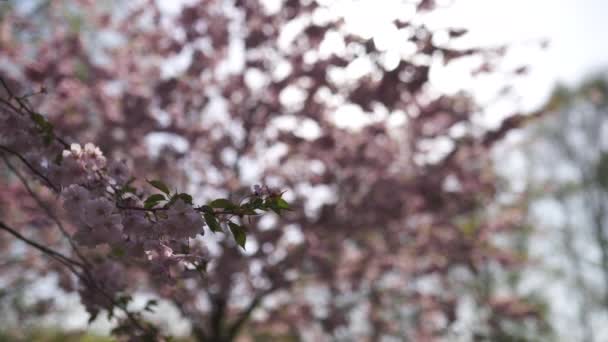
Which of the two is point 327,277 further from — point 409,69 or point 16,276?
point 16,276

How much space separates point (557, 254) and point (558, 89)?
186 inches

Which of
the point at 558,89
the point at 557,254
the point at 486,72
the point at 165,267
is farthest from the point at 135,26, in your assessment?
the point at 557,254

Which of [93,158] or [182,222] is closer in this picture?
[182,222]

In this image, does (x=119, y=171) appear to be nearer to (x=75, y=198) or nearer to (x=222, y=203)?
(x=75, y=198)

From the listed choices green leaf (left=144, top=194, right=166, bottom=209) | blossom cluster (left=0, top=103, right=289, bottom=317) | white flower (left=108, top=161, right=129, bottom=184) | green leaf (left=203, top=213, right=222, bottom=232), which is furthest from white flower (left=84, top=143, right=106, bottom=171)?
green leaf (left=203, top=213, right=222, bottom=232)

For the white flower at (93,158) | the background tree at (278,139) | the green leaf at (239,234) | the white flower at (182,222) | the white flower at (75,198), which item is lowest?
the green leaf at (239,234)

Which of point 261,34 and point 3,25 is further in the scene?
point 3,25

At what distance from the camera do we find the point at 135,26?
688 cm

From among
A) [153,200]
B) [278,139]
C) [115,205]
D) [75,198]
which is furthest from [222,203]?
[278,139]

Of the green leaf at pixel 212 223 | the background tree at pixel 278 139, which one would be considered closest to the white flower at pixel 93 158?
the green leaf at pixel 212 223

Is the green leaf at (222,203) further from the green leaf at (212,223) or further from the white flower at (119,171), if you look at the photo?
the white flower at (119,171)

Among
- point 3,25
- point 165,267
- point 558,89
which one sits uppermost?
point 558,89

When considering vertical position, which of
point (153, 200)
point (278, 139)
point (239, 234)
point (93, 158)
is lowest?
point (239, 234)

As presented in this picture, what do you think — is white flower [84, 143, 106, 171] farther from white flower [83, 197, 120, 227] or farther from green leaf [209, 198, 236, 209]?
green leaf [209, 198, 236, 209]
